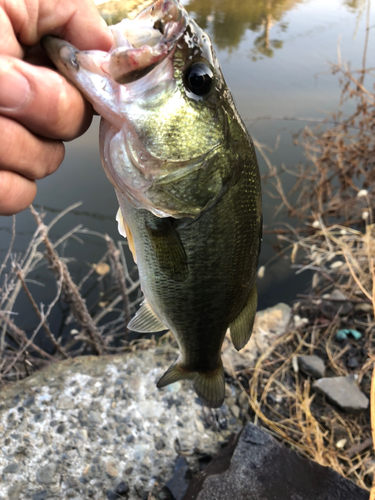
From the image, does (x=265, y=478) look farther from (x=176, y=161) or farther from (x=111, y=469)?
(x=176, y=161)

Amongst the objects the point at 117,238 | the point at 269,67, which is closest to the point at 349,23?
the point at 269,67

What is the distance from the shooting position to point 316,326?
11.6ft

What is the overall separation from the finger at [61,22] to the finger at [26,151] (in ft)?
0.94

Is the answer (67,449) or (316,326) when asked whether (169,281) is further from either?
(316,326)

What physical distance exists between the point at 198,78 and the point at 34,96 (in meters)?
0.49

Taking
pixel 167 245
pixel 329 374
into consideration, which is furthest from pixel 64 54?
pixel 329 374

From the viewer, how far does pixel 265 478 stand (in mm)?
1864

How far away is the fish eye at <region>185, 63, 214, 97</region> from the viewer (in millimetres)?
1031

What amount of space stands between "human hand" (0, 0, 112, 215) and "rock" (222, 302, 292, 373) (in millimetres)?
2373

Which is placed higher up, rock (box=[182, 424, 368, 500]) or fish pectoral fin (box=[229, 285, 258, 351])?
fish pectoral fin (box=[229, 285, 258, 351])

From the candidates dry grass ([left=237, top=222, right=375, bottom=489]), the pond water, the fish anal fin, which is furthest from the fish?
the pond water

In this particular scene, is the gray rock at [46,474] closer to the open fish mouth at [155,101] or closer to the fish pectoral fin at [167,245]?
the fish pectoral fin at [167,245]

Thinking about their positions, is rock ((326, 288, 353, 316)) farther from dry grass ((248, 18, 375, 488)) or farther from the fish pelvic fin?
the fish pelvic fin

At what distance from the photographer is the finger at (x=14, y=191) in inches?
42.4
